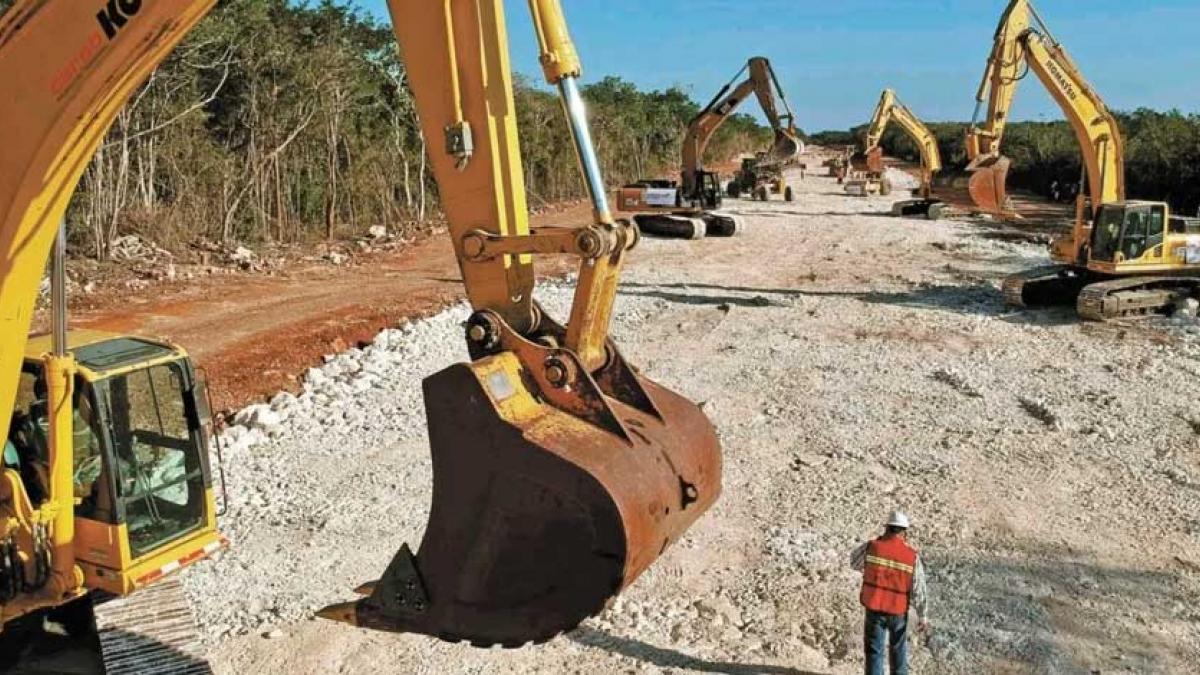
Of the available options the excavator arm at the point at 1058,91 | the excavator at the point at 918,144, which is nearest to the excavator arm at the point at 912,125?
the excavator at the point at 918,144

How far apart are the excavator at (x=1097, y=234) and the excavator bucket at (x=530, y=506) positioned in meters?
14.3

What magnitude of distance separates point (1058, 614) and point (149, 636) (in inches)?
235

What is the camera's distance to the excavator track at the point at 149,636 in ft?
19.0

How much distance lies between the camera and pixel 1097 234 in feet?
54.7

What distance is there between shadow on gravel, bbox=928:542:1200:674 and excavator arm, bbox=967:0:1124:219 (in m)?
11.5

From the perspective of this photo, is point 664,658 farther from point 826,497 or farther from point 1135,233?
point 1135,233

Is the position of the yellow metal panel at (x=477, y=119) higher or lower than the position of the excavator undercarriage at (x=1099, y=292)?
higher

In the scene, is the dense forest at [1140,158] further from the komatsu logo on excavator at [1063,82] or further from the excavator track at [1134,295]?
the excavator track at [1134,295]

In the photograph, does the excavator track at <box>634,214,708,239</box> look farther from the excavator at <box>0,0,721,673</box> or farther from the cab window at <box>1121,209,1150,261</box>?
the excavator at <box>0,0,721,673</box>

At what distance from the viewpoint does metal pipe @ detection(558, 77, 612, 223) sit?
4.07 metres

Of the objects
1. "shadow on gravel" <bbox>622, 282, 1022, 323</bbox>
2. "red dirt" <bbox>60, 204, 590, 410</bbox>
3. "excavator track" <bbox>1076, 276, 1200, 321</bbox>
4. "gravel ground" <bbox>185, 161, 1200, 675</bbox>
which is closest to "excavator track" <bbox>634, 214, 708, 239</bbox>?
"red dirt" <bbox>60, 204, 590, 410</bbox>

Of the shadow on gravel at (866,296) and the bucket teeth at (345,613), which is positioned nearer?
the bucket teeth at (345,613)

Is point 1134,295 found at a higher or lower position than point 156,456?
lower

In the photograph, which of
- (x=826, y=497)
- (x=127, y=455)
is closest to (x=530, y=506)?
(x=127, y=455)
